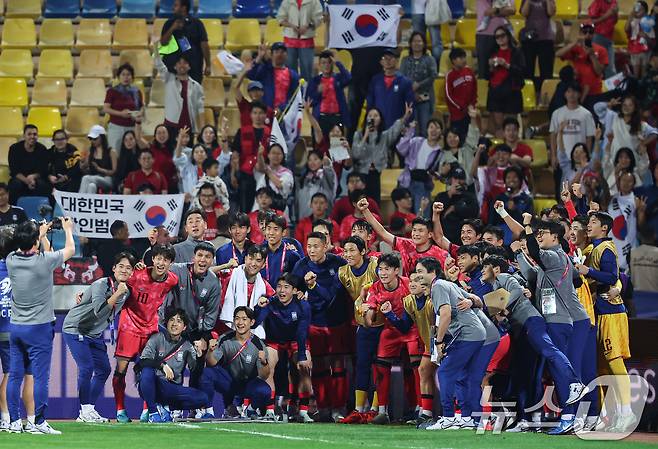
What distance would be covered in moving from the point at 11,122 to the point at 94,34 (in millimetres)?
2313

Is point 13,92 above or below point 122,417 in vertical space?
above

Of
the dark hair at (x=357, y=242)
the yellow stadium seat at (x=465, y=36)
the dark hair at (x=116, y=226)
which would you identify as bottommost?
the dark hair at (x=357, y=242)

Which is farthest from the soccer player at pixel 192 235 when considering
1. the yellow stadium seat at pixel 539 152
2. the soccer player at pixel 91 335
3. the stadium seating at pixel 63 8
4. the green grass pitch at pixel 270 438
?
the stadium seating at pixel 63 8

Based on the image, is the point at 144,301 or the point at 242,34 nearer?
the point at 144,301

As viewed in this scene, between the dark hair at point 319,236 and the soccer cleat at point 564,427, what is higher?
the dark hair at point 319,236

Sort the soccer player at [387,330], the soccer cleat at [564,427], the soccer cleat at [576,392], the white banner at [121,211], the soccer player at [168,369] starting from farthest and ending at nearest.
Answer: the white banner at [121,211]
the soccer player at [387,330]
the soccer player at [168,369]
the soccer cleat at [564,427]
the soccer cleat at [576,392]

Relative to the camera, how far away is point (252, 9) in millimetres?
21984

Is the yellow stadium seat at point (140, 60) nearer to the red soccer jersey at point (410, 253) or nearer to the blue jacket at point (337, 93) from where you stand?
the blue jacket at point (337, 93)

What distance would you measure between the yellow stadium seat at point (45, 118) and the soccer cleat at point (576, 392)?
10578mm

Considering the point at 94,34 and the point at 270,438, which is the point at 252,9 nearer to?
the point at 94,34

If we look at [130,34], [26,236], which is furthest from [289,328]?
[130,34]

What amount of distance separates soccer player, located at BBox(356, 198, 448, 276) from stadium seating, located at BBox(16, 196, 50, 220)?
548cm

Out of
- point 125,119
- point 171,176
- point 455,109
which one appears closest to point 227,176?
point 171,176

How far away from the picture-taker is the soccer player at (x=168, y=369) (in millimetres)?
13281
